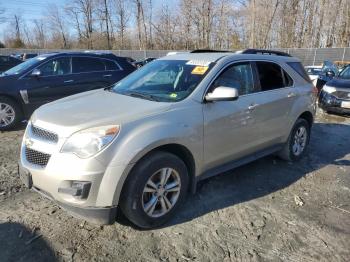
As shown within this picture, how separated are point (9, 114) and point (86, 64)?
2159 millimetres

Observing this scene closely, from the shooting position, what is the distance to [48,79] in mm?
7785

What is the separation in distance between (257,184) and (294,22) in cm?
3976

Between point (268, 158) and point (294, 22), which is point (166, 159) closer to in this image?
point (268, 158)

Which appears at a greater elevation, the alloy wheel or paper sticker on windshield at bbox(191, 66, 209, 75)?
paper sticker on windshield at bbox(191, 66, 209, 75)

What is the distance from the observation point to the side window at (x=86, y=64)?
8289 millimetres

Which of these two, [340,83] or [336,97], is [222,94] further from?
[340,83]

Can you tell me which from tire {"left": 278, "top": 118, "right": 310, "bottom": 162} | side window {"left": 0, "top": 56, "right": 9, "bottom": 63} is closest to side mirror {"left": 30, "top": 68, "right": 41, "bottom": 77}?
tire {"left": 278, "top": 118, "right": 310, "bottom": 162}

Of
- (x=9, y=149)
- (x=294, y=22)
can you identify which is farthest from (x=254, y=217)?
(x=294, y=22)

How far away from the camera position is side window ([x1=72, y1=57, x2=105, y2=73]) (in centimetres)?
829

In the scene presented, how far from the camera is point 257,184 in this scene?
471cm

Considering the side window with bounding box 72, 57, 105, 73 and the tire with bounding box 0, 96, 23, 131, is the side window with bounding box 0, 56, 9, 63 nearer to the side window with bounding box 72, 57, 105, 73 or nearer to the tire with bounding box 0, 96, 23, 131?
the side window with bounding box 72, 57, 105, 73

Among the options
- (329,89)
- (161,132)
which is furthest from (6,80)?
(329,89)

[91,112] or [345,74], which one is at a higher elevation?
[91,112]

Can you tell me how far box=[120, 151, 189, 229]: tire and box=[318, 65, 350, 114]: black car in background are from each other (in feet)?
22.7
